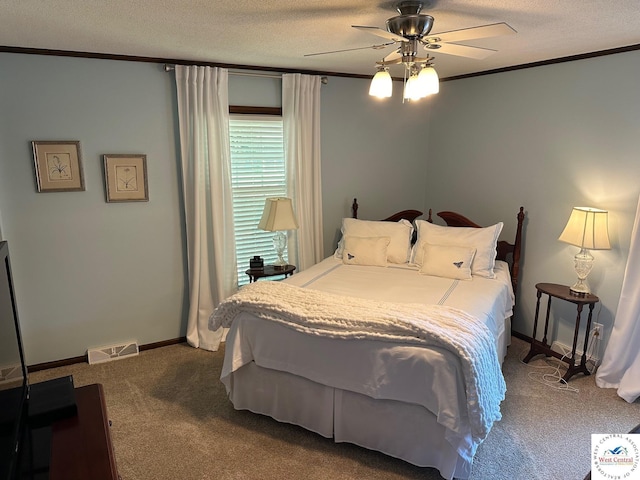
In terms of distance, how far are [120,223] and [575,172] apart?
3.63 metres

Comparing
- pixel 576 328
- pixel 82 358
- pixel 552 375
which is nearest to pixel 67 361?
pixel 82 358

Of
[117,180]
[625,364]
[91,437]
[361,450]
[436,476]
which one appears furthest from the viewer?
[117,180]

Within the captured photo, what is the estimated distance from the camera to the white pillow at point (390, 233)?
3.80 m

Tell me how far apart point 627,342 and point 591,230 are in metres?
0.83

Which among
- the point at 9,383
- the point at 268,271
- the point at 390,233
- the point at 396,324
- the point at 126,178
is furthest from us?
the point at 390,233

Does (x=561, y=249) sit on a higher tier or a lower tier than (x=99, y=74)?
lower

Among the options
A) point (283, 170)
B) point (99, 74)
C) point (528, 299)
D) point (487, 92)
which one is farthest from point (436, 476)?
point (99, 74)

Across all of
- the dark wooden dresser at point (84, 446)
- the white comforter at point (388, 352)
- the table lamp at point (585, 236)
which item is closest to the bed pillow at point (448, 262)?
the white comforter at point (388, 352)

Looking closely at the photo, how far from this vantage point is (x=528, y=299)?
3.86 metres

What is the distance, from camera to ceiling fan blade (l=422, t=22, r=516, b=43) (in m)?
1.84

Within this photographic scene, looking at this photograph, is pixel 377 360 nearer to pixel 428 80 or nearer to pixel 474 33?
pixel 428 80

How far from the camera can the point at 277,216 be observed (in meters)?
3.68

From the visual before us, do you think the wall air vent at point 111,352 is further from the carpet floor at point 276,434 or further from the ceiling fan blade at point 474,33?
the ceiling fan blade at point 474,33

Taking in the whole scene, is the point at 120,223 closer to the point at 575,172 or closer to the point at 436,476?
the point at 436,476
